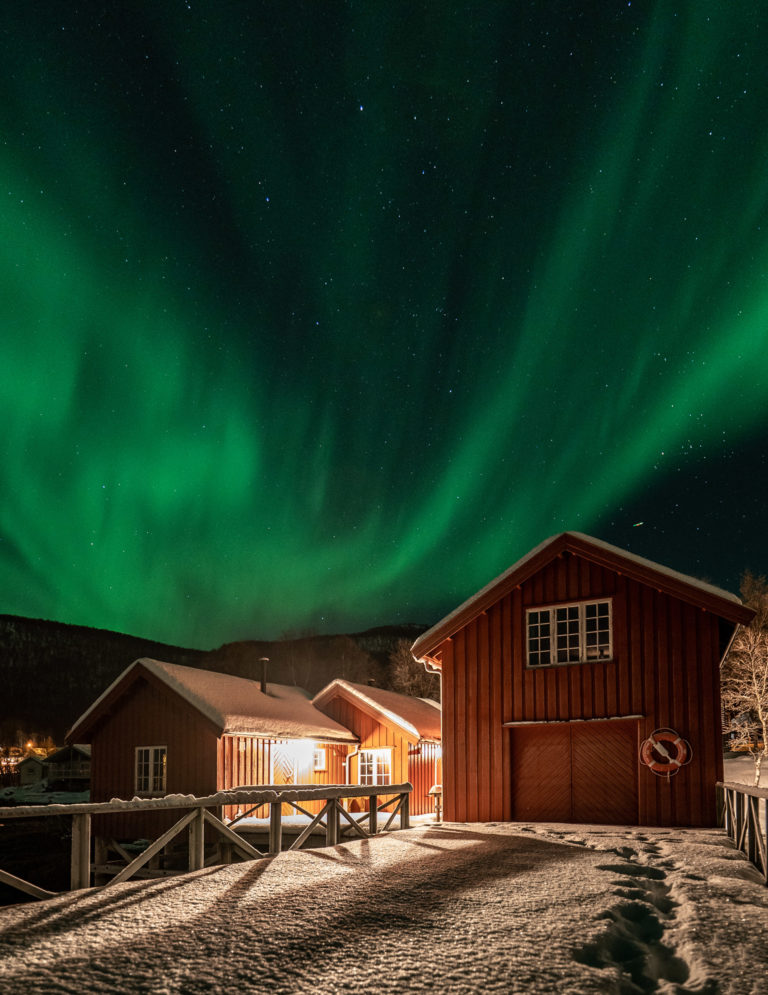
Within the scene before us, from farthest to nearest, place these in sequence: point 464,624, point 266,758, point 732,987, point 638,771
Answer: point 266,758
point 464,624
point 638,771
point 732,987

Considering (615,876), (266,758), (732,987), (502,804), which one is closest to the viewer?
(732,987)

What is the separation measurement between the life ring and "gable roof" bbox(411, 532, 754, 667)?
2.47 m

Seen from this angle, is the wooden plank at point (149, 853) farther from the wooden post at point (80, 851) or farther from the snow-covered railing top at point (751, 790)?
the snow-covered railing top at point (751, 790)

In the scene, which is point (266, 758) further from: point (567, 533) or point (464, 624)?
point (567, 533)

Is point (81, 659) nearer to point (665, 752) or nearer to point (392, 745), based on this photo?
point (392, 745)

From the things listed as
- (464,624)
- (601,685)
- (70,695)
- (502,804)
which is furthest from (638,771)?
(70,695)

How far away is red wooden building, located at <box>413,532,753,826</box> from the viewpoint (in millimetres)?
14789

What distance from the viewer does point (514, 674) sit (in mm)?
16906

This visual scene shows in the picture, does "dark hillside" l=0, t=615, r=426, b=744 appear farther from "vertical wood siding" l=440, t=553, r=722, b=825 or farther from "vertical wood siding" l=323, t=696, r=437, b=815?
"vertical wood siding" l=440, t=553, r=722, b=825

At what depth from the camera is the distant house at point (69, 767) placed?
6538 cm

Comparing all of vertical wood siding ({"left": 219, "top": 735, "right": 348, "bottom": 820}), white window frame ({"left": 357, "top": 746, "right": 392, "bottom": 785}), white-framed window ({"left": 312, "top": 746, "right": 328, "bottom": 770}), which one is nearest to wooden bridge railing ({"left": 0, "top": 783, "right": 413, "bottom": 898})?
vertical wood siding ({"left": 219, "top": 735, "right": 348, "bottom": 820})

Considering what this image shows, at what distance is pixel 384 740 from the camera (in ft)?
90.2

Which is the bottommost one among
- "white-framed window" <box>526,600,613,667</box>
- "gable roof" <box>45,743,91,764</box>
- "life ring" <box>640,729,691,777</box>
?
"gable roof" <box>45,743,91,764</box>

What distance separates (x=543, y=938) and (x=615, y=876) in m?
3.13
